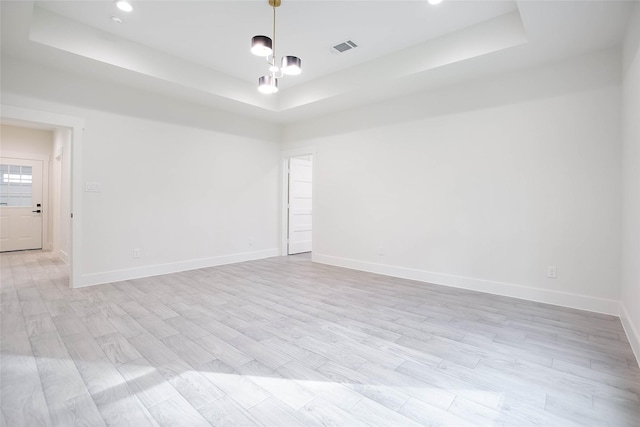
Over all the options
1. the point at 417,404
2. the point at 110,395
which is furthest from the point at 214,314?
the point at 417,404

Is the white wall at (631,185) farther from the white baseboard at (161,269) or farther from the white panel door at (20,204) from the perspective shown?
the white panel door at (20,204)

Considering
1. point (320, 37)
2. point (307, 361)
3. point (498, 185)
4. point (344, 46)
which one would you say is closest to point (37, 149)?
point (320, 37)

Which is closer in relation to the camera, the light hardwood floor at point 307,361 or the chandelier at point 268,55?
the light hardwood floor at point 307,361

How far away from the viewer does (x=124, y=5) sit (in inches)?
121

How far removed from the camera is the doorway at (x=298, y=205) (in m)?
6.64

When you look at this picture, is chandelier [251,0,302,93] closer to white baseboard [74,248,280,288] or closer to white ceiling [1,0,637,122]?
white ceiling [1,0,637,122]

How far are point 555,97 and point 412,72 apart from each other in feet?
5.25

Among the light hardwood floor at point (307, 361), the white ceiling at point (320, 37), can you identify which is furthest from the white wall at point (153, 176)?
the light hardwood floor at point (307, 361)

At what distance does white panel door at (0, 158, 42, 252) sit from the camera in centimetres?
669

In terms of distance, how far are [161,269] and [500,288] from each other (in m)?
4.78

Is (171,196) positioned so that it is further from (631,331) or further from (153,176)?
(631,331)

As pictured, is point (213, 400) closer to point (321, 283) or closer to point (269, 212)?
point (321, 283)

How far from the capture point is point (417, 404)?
169cm

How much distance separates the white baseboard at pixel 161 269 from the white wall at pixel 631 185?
17.1 ft
